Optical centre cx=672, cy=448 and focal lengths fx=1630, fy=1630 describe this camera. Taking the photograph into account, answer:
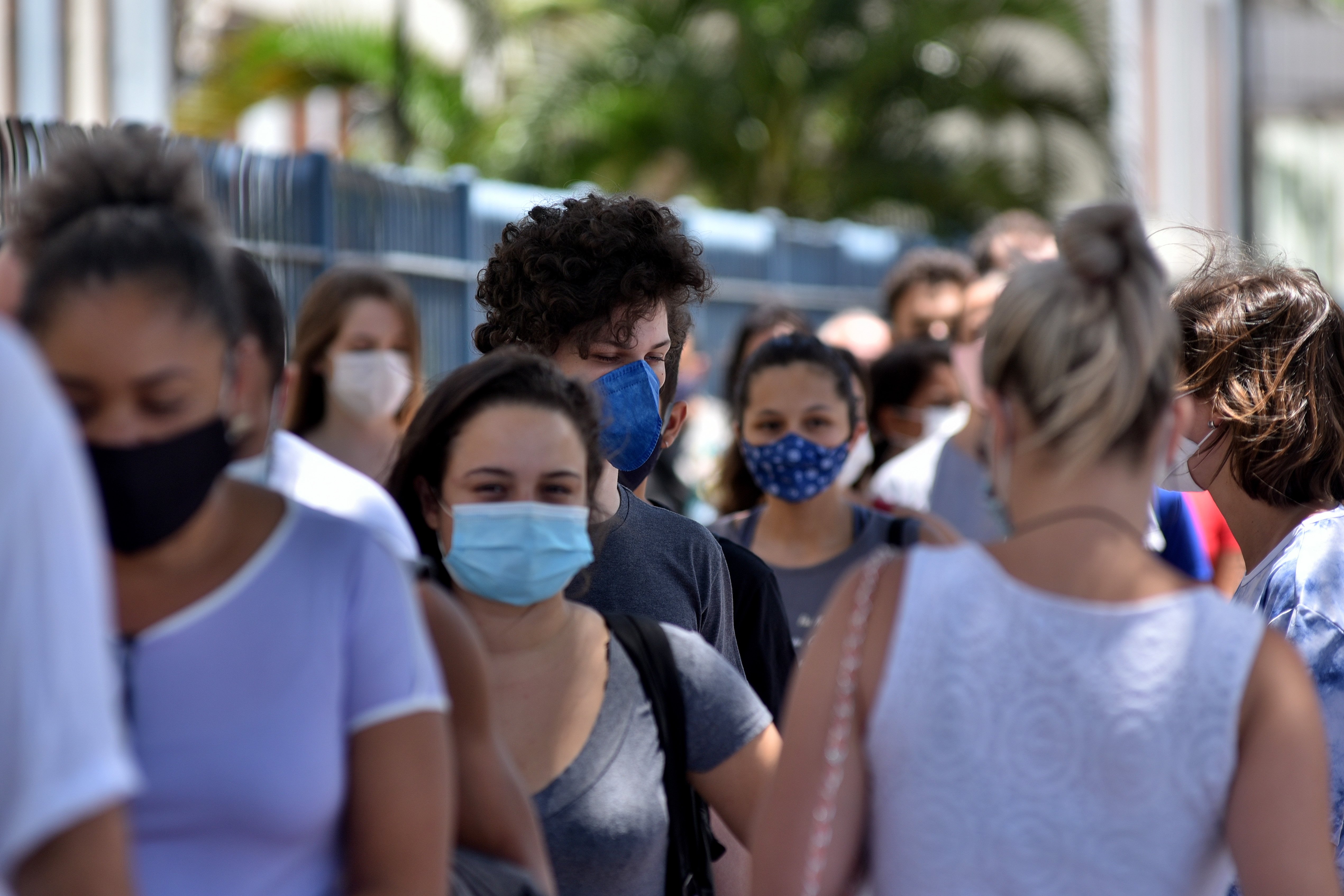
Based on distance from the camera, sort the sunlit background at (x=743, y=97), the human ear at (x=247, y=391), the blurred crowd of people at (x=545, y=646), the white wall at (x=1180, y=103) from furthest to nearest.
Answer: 1. the white wall at (x=1180, y=103)
2. the sunlit background at (x=743, y=97)
3. the human ear at (x=247, y=391)
4. the blurred crowd of people at (x=545, y=646)

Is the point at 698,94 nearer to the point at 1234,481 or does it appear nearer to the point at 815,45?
the point at 815,45

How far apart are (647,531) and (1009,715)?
1.14 meters

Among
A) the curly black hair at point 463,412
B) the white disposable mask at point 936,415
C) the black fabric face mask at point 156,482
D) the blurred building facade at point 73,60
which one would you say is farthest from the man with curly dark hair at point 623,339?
the blurred building facade at point 73,60

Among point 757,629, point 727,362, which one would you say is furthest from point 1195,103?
point 757,629

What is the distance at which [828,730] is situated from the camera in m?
2.12

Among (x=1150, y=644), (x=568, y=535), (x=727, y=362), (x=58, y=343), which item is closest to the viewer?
(x=58, y=343)

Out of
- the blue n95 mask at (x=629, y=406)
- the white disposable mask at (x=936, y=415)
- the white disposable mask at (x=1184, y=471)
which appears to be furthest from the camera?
the white disposable mask at (x=936, y=415)

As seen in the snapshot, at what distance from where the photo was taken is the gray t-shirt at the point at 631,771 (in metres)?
2.52

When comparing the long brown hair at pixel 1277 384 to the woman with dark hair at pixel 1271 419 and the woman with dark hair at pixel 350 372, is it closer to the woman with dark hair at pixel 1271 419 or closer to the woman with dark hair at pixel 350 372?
the woman with dark hair at pixel 1271 419

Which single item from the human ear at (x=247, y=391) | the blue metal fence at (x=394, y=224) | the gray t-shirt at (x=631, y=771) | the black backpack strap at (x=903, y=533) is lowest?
the gray t-shirt at (x=631, y=771)

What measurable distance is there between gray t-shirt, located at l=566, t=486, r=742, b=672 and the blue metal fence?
88cm

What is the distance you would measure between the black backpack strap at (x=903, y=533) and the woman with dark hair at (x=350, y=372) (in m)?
1.62

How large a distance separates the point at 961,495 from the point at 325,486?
3.34 metres

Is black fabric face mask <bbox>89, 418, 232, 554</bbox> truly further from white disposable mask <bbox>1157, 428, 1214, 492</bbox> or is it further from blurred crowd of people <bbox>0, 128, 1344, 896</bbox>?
white disposable mask <bbox>1157, 428, 1214, 492</bbox>
